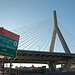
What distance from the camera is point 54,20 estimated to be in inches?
2111

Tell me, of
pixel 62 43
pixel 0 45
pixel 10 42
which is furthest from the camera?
pixel 62 43

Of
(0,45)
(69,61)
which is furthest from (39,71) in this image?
(69,61)

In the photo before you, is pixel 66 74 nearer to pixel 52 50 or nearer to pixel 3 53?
pixel 52 50

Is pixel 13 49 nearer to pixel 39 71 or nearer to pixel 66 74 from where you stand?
pixel 39 71

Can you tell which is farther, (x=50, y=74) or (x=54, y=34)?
(x=54, y=34)

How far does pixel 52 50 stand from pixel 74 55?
38.9 ft

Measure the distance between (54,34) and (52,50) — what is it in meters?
8.28

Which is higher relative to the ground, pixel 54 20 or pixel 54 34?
pixel 54 20

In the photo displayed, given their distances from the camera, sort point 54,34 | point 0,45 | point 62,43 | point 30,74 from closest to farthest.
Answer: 1. point 0,45
2. point 30,74
3. point 62,43
4. point 54,34

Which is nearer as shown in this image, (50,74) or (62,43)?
(50,74)

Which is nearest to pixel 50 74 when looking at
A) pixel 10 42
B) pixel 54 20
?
pixel 10 42

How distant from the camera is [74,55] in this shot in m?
50.4

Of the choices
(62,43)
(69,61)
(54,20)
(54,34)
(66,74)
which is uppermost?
(54,20)

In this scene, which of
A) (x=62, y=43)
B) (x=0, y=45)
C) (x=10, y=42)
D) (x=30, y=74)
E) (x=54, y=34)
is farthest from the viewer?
(x=54, y=34)
